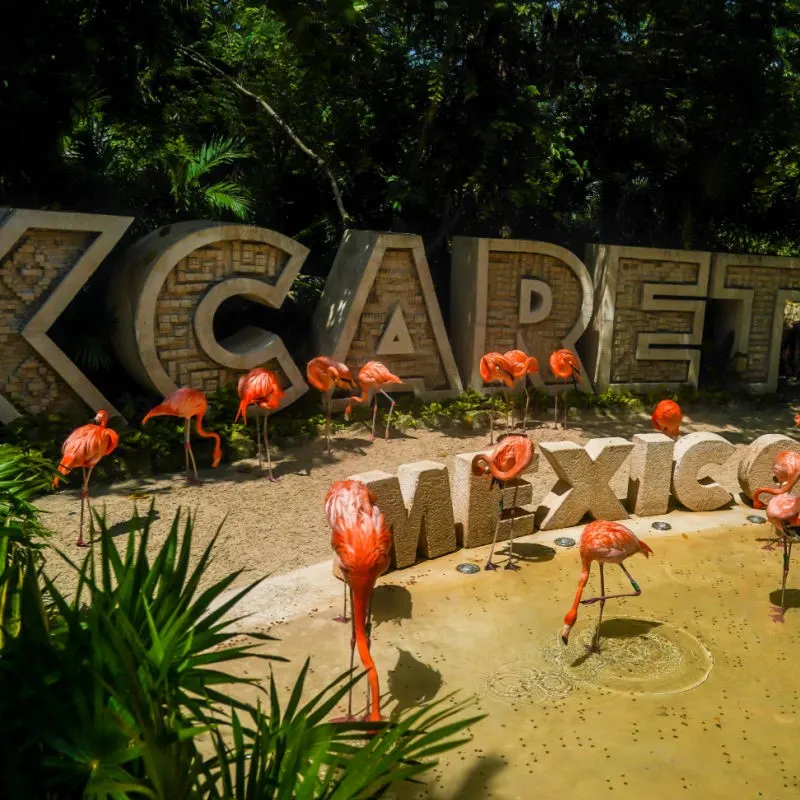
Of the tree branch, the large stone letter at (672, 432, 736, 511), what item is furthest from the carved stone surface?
the tree branch

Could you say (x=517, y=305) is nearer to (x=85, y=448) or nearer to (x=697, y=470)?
(x=697, y=470)

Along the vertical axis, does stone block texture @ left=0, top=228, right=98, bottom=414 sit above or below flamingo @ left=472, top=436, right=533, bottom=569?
above

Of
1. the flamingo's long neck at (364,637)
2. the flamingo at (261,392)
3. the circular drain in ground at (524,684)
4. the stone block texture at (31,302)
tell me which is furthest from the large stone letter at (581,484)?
the stone block texture at (31,302)

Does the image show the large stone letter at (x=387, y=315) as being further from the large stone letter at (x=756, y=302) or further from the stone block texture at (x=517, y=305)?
the large stone letter at (x=756, y=302)

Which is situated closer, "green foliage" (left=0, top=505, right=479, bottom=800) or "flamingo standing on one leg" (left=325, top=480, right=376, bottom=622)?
"green foliage" (left=0, top=505, right=479, bottom=800)

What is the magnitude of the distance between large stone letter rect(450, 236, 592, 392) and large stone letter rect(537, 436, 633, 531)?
11.4ft

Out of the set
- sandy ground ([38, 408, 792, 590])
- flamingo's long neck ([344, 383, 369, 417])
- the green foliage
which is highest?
the green foliage

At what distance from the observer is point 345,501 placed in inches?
180

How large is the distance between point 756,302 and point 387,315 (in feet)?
19.1

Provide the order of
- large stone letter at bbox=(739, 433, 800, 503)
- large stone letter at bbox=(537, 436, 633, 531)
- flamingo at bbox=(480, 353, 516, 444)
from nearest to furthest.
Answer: large stone letter at bbox=(537, 436, 633, 531) < large stone letter at bbox=(739, 433, 800, 503) < flamingo at bbox=(480, 353, 516, 444)

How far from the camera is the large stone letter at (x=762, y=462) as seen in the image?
294 inches

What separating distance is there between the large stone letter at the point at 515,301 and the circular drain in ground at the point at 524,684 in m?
6.00

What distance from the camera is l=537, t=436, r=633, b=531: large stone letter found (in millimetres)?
6824

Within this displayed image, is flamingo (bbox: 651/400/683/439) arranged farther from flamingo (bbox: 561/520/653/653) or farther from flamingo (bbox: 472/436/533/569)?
flamingo (bbox: 561/520/653/653)
